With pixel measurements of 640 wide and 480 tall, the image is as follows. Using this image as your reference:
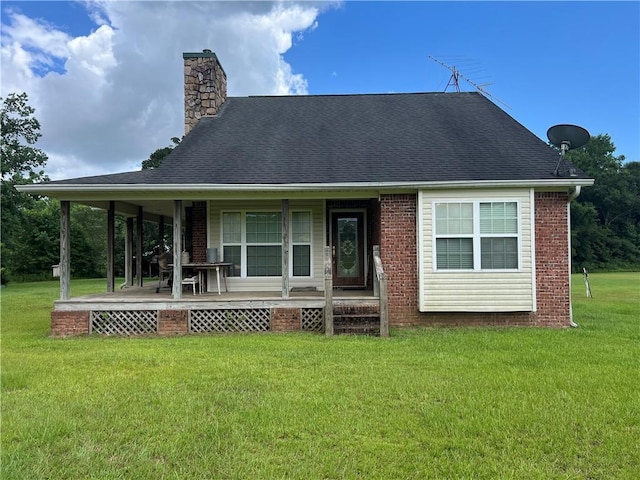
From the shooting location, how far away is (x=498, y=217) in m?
8.62

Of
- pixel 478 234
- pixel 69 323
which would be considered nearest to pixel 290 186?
pixel 478 234

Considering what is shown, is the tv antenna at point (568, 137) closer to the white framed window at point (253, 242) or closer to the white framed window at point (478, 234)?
the white framed window at point (478, 234)

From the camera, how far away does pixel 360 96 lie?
13219 millimetres

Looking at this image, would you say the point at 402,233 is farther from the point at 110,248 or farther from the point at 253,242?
the point at 110,248

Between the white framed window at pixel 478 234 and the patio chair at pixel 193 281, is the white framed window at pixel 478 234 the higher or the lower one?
the higher one

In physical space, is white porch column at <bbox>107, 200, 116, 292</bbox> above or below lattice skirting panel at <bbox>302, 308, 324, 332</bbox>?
above

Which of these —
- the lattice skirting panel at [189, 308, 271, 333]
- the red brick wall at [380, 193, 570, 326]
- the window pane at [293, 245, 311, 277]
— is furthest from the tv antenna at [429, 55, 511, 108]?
the lattice skirting panel at [189, 308, 271, 333]

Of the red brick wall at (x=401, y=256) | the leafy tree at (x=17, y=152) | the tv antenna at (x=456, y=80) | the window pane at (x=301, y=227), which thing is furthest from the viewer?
the leafy tree at (x=17, y=152)

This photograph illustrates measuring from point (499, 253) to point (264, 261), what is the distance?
202 inches

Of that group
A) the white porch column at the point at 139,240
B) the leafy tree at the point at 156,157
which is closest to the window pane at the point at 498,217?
the white porch column at the point at 139,240

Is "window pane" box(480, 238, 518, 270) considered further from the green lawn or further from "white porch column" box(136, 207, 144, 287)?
"white porch column" box(136, 207, 144, 287)

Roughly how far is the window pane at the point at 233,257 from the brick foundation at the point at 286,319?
6.79 ft

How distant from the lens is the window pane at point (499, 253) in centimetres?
861

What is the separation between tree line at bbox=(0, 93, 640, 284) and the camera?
25.8 m
